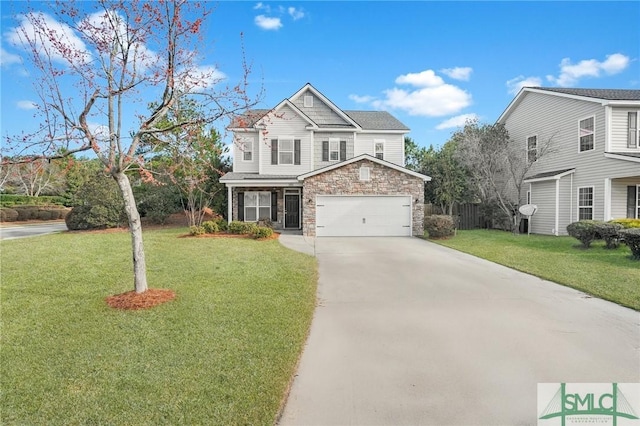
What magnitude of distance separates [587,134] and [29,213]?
123 ft

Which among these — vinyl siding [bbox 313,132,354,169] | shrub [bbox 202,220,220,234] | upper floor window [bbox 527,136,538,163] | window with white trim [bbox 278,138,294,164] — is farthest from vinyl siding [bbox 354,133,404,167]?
shrub [bbox 202,220,220,234]

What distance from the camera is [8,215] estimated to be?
2659 centimetres

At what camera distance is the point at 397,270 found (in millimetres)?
9664

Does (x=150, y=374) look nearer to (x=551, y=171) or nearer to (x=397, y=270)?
(x=397, y=270)

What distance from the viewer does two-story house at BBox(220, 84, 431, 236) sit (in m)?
17.9

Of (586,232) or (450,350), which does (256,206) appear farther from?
(450,350)

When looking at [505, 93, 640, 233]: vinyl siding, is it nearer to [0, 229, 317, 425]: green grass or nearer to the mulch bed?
[0, 229, 317, 425]: green grass

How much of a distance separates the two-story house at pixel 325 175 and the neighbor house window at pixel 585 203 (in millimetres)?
7107

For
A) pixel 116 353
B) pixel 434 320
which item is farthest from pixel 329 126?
pixel 116 353

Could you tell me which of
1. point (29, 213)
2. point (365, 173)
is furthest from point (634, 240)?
point (29, 213)

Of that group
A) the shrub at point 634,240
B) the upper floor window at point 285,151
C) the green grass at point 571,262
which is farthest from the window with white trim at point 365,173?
the shrub at point 634,240

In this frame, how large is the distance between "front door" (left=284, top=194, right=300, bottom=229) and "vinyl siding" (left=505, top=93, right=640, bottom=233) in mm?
13123

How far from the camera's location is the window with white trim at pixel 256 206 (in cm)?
2056

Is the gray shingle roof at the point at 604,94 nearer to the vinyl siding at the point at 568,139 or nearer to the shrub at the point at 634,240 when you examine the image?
the vinyl siding at the point at 568,139
